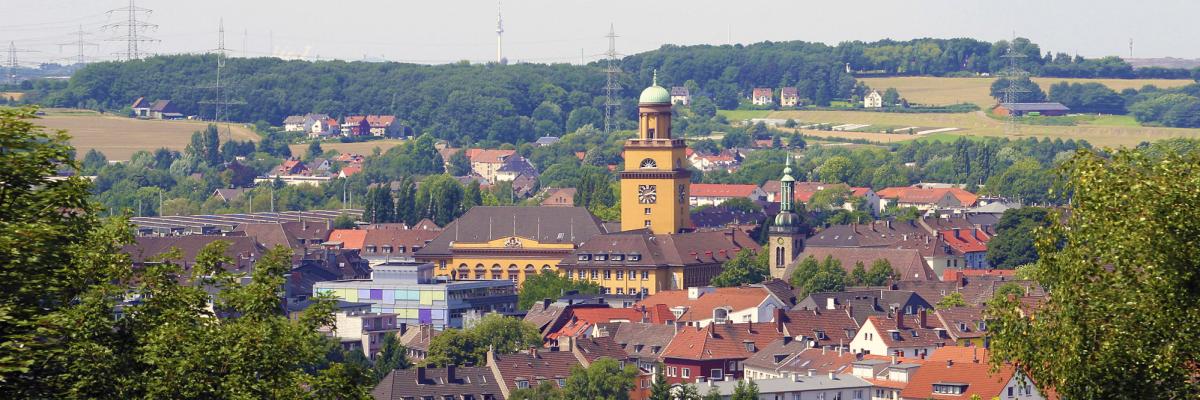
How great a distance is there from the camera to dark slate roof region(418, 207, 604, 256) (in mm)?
140000

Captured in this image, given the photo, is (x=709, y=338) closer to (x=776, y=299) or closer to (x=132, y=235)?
(x=776, y=299)

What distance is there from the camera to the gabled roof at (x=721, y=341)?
9388 cm

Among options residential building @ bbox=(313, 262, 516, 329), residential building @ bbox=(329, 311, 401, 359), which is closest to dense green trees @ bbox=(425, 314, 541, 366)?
residential building @ bbox=(329, 311, 401, 359)

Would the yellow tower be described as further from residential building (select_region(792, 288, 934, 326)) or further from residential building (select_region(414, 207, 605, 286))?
residential building (select_region(792, 288, 934, 326))

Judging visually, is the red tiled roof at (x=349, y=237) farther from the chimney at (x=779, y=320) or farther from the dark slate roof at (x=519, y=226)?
the chimney at (x=779, y=320)

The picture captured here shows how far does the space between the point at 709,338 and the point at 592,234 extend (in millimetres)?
45609

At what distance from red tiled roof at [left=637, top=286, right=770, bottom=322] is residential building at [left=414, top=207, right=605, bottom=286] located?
21362mm

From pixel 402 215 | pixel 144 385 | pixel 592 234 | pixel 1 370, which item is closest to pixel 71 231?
pixel 144 385

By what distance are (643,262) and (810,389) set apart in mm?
49024

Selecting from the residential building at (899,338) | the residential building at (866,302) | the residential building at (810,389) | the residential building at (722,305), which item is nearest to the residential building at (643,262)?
the residential building at (722,305)

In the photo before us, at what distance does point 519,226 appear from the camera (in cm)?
14125

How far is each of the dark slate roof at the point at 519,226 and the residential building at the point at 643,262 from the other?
11.8ft

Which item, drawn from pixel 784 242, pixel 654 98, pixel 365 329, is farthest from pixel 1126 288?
pixel 654 98

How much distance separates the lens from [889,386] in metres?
84.3
